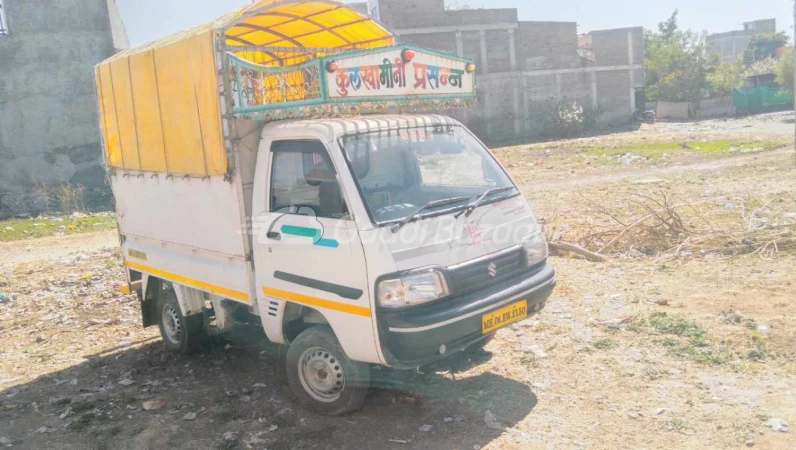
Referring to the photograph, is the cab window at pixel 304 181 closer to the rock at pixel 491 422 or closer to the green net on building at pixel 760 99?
the rock at pixel 491 422

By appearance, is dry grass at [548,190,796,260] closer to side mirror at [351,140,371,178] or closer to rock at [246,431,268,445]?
side mirror at [351,140,371,178]

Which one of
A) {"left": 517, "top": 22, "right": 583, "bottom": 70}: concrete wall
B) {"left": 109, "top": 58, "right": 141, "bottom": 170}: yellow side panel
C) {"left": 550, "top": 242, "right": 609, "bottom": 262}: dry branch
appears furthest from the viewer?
{"left": 517, "top": 22, "right": 583, "bottom": 70}: concrete wall

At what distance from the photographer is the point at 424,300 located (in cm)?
404

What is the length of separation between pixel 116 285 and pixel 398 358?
6408 millimetres

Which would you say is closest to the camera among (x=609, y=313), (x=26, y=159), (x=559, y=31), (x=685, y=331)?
(x=685, y=331)

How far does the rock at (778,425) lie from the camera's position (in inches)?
151

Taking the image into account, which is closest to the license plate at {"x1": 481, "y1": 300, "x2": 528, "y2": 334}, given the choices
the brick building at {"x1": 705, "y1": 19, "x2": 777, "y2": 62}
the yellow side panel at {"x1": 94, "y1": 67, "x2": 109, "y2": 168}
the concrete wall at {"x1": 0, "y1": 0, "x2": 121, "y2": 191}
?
the yellow side panel at {"x1": 94, "y1": 67, "x2": 109, "y2": 168}

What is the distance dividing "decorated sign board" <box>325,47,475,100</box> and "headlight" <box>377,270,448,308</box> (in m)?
1.52

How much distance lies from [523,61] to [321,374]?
30.7 meters

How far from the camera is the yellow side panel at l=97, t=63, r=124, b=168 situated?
634 centimetres

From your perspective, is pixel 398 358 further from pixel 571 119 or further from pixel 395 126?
pixel 571 119

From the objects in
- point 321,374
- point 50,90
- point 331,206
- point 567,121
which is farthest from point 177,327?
point 567,121

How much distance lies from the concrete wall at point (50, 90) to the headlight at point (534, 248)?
652 inches

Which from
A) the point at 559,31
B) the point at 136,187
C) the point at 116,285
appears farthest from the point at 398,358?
the point at 559,31
